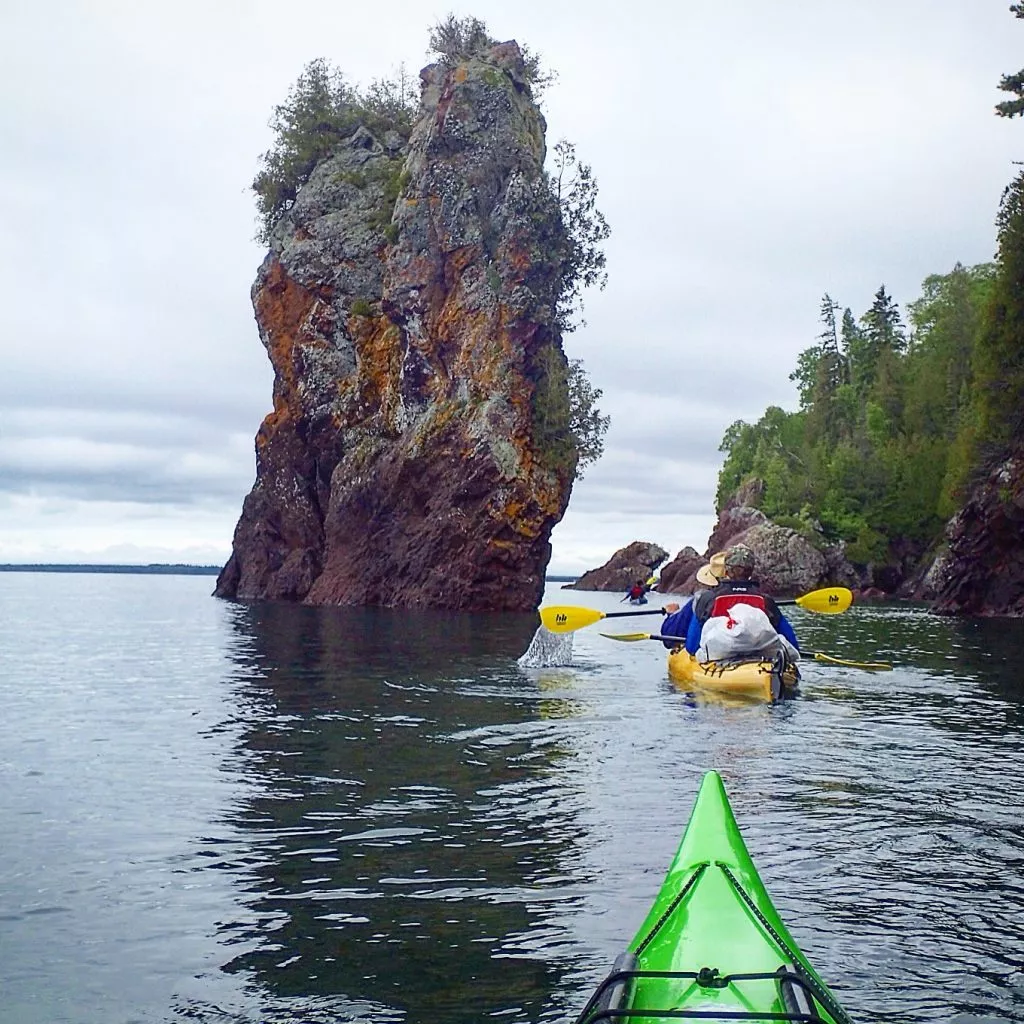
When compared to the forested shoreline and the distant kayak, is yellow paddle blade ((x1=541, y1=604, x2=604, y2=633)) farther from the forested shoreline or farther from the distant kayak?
the forested shoreline

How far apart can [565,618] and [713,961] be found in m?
14.1

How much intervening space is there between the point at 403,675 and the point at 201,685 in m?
3.04

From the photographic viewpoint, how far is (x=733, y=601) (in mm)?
14070

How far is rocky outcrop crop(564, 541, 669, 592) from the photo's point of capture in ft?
270

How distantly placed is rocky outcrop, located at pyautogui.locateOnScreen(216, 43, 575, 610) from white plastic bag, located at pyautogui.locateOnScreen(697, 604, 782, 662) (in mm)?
26701

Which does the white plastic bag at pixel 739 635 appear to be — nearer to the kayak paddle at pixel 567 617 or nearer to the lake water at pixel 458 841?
the lake water at pixel 458 841

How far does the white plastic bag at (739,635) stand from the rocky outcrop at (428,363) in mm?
26701

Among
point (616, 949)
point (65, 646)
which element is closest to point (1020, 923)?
point (616, 949)

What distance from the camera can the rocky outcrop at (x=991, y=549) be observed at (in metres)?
35.7

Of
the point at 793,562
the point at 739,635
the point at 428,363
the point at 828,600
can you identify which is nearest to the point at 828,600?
the point at 828,600

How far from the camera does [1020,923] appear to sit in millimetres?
5410

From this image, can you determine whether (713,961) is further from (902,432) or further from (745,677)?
(902,432)

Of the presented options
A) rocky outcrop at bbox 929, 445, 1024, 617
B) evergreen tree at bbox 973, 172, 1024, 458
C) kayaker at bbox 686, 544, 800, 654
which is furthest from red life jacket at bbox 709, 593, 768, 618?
evergreen tree at bbox 973, 172, 1024, 458

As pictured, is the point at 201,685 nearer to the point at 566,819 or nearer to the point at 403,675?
the point at 403,675
